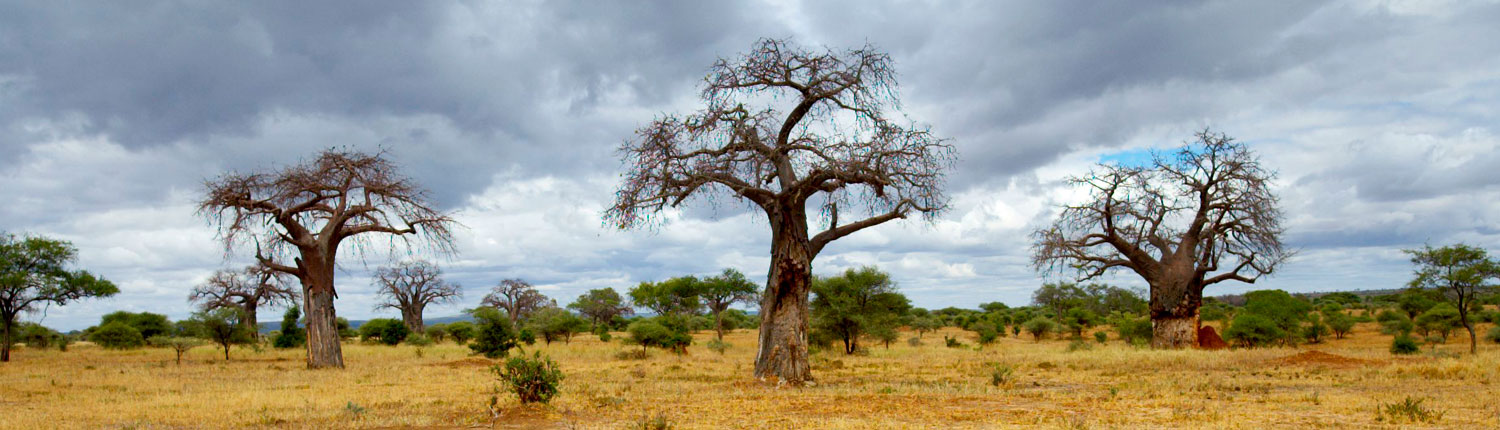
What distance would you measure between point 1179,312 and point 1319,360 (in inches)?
250

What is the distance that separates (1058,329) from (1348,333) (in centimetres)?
1262

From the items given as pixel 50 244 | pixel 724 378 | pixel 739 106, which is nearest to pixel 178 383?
pixel 724 378

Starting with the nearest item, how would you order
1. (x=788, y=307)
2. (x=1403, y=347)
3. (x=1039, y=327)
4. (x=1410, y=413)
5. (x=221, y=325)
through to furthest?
(x=1410, y=413)
(x=788, y=307)
(x=1403, y=347)
(x=221, y=325)
(x=1039, y=327)

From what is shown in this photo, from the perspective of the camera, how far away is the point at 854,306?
93.1ft

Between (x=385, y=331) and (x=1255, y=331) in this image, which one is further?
(x=385, y=331)

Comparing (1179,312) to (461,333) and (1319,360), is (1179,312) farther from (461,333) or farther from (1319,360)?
(461,333)

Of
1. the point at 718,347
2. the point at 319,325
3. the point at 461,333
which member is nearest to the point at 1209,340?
the point at 718,347

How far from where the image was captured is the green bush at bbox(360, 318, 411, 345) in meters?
37.8

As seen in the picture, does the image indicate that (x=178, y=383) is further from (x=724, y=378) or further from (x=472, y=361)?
(x=724, y=378)

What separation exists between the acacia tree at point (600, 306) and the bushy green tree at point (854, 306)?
A: 130 feet

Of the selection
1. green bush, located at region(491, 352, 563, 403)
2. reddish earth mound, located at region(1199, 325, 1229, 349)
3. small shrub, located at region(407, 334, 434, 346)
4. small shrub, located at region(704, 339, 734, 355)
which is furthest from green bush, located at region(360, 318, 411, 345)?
reddish earth mound, located at region(1199, 325, 1229, 349)

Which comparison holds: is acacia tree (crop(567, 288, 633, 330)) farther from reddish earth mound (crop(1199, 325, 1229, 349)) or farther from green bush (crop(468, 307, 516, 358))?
reddish earth mound (crop(1199, 325, 1229, 349))

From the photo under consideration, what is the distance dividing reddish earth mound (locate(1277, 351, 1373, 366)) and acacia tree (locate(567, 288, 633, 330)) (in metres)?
53.0

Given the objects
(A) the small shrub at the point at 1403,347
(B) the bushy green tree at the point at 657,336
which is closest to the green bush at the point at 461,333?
(B) the bushy green tree at the point at 657,336
